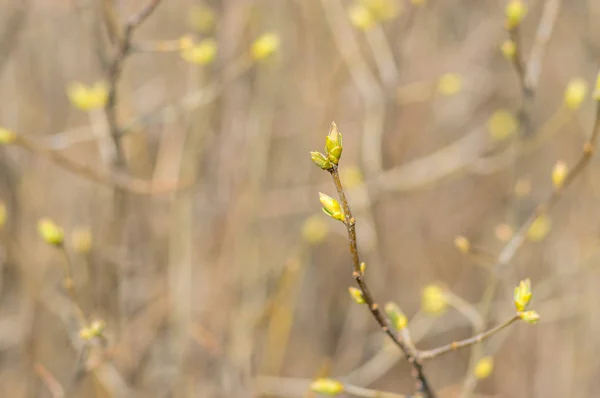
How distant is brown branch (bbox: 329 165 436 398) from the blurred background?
0.39 m

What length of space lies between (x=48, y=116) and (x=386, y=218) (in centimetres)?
184

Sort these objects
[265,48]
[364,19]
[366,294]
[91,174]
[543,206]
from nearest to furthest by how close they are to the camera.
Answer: [366,294] < [543,206] < [91,174] < [265,48] < [364,19]

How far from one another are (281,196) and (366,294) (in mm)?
1928

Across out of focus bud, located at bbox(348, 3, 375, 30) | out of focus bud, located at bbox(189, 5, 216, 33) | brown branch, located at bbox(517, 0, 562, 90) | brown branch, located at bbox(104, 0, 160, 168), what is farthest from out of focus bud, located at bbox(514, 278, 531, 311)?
out of focus bud, located at bbox(189, 5, 216, 33)

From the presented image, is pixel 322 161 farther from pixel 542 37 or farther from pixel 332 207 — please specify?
pixel 542 37

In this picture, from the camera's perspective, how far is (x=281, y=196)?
8.86 ft

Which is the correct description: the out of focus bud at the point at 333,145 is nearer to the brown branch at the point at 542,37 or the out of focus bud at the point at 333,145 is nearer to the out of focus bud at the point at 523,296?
the out of focus bud at the point at 523,296

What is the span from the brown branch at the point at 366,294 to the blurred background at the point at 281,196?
0.39m

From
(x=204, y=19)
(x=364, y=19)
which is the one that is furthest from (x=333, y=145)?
(x=204, y=19)

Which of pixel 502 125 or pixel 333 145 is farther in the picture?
pixel 502 125

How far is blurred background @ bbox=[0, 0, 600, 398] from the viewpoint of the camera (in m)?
1.82

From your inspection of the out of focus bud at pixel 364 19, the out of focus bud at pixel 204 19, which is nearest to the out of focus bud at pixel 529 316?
the out of focus bud at pixel 364 19

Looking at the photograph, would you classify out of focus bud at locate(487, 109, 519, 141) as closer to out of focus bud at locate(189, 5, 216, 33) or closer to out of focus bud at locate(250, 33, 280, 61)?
out of focus bud at locate(250, 33, 280, 61)

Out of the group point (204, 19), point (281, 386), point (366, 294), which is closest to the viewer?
point (366, 294)
